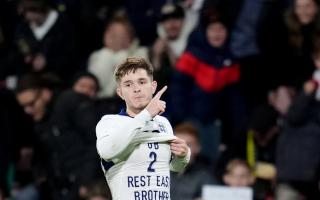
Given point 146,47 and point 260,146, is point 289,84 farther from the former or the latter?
point 146,47

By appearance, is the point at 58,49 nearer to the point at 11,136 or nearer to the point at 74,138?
the point at 74,138

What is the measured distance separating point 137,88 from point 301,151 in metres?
4.44

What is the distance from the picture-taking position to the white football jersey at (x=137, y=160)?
7.55 meters

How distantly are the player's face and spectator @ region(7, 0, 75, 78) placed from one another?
6516mm

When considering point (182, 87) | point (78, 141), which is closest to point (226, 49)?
point (182, 87)

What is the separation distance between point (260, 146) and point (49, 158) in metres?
2.45

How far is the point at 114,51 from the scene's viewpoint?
1365 cm

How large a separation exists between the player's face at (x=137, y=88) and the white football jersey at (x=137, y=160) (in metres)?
0.13

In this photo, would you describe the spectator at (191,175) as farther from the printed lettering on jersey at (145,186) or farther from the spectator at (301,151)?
the printed lettering on jersey at (145,186)

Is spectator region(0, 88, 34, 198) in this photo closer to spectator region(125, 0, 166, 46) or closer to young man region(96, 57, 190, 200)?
spectator region(125, 0, 166, 46)

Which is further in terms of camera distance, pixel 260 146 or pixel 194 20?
pixel 194 20

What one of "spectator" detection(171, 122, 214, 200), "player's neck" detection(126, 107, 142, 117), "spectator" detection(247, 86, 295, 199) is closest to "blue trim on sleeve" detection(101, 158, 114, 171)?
"player's neck" detection(126, 107, 142, 117)

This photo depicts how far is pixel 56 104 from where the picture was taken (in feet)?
43.5

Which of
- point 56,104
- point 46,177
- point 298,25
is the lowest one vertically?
point 46,177
